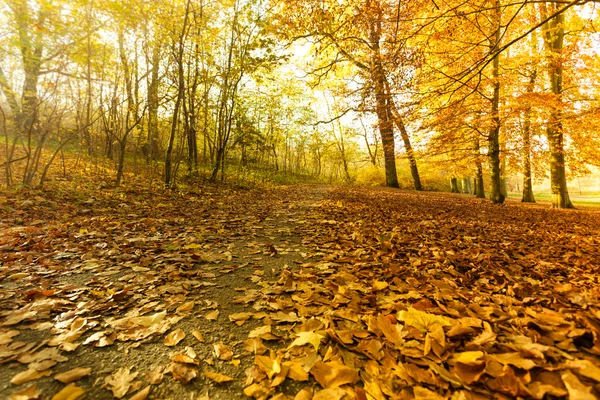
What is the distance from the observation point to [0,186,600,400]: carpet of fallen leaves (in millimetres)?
1156

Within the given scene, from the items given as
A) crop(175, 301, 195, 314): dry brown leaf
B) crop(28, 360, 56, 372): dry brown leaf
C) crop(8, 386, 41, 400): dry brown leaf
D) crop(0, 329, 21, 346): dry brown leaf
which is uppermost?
crop(0, 329, 21, 346): dry brown leaf

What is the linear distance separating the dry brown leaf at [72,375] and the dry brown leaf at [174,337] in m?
0.35

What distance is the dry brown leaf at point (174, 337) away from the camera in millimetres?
1492

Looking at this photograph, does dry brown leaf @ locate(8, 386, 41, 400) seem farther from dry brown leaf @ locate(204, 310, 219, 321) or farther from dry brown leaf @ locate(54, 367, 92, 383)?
dry brown leaf @ locate(204, 310, 219, 321)

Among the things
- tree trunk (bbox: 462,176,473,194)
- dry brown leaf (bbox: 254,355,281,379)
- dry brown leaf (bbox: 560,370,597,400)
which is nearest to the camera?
dry brown leaf (bbox: 560,370,597,400)

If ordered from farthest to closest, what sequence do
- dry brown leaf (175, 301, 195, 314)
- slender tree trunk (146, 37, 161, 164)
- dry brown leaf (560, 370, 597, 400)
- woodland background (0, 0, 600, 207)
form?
slender tree trunk (146, 37, 161, 164) < woodland background (0, 0, 600, 207) < dry brown leaf (175, 301, 195, 314) < dry brown leaf (560, 370, 597, 400)

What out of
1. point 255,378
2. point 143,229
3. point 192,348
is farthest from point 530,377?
point 143,229

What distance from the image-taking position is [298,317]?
172 centimetres

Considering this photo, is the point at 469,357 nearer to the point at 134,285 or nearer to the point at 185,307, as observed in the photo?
the point at 185,307

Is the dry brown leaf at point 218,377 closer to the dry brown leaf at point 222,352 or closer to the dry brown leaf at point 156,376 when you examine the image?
the dry brown leaf at point 222,352

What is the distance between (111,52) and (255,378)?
11788mm

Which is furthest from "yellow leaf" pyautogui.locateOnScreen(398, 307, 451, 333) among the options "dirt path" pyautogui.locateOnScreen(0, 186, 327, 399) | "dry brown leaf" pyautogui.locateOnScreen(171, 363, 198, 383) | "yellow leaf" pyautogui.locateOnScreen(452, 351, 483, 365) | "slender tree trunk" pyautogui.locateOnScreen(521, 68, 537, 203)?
"slender tree trunk" pyautogui.locateOnScreen(521, 68, 537, 203)

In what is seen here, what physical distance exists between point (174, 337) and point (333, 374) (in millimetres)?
953

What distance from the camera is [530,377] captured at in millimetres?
1041
